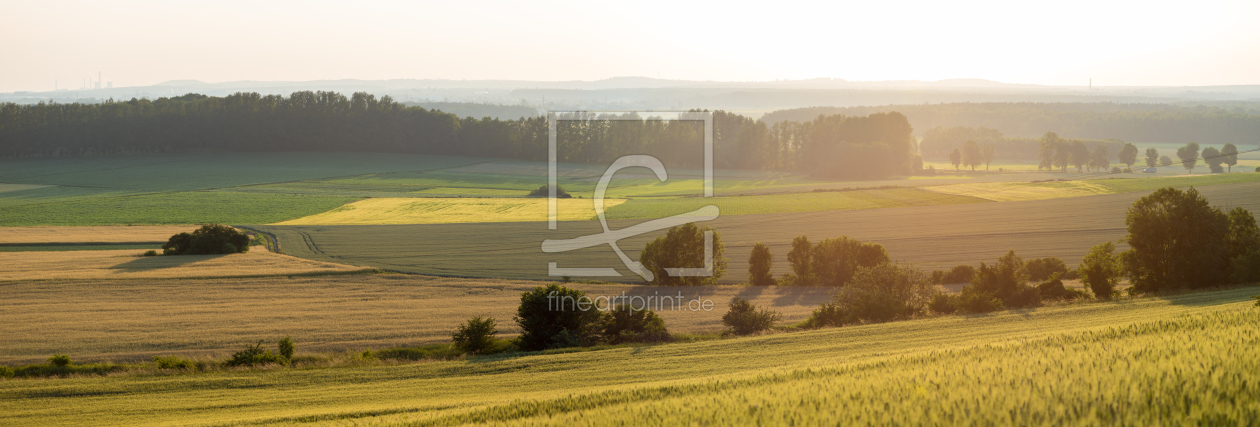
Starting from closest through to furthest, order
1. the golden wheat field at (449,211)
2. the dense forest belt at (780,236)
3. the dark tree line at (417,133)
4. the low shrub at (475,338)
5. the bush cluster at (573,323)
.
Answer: the low shrub at (475,338)
the bush cluster at (573,323)
the dense forest belt at (780,236)
the golden wheat field at (449,211)
the dark tree line at (417,133)

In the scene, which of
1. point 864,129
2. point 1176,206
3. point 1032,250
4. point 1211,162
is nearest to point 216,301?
point 1176,206

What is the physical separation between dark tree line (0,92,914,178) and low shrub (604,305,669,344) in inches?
3379

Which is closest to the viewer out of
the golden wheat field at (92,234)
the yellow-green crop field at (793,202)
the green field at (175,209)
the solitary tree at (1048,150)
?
the golden wheat field at (92,234)

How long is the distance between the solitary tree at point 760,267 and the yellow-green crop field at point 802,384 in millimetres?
15140

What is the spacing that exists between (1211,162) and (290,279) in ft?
398

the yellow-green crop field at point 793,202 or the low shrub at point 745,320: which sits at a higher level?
the yellow-green crop field at point 793,202

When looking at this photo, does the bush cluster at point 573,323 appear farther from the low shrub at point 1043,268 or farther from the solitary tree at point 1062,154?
the solitary tree at point 1062,154

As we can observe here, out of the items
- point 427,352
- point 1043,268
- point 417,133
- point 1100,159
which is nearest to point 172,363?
point 427,352

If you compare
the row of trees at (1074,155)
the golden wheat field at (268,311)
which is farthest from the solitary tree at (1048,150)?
the golden wheat field at (268,311)

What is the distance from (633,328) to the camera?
24.6 m

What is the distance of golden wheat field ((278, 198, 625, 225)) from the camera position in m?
61.0

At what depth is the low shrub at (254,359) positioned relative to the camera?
21391mm

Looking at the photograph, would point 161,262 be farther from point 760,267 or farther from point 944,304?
point 944,304

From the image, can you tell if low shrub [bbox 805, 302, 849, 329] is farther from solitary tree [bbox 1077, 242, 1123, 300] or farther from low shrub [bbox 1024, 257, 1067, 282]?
low shrub [bbox 1024, 257, 1067, 282]
